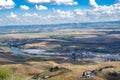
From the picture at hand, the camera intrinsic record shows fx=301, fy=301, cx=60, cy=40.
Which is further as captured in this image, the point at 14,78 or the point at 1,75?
the point at 1,75

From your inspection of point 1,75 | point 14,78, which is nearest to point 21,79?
point 14,78

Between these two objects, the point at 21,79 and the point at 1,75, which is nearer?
the point at 21,79

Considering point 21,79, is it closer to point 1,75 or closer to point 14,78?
point 14,78
